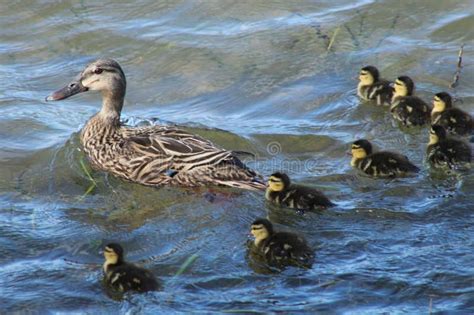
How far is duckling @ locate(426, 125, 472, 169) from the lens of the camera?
6.71 metres

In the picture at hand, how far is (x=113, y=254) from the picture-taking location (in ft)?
17.7

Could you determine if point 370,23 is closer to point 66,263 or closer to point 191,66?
point 191,66

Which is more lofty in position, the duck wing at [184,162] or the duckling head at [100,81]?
the duckling head at [100,81]

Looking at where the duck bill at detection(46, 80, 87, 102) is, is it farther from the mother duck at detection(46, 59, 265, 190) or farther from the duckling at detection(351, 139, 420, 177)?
the duckling at detection(351, 139, 420, 177)

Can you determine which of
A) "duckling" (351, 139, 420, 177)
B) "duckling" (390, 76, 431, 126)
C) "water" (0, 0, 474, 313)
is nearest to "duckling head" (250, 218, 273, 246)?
"water" (0, 0, 474, 313)

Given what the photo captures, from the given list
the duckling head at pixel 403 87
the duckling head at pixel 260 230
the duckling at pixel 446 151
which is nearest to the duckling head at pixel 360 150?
the duckling at pixel 446 151

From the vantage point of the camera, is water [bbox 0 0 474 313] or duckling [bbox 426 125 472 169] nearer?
water [bbox 0 0 474 313]

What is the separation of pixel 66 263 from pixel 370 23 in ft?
14.8

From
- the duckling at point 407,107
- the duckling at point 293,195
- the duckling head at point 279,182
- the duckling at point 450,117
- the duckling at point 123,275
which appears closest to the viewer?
the duckling at point 123,275

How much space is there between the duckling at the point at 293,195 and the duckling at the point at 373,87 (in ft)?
5.78

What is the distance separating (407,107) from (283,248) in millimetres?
2446

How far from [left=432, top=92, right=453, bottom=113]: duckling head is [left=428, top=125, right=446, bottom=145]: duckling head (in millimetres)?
403

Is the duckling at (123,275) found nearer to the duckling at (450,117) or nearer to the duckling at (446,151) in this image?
the duckling at (446,151)

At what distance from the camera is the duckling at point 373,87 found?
787cm
